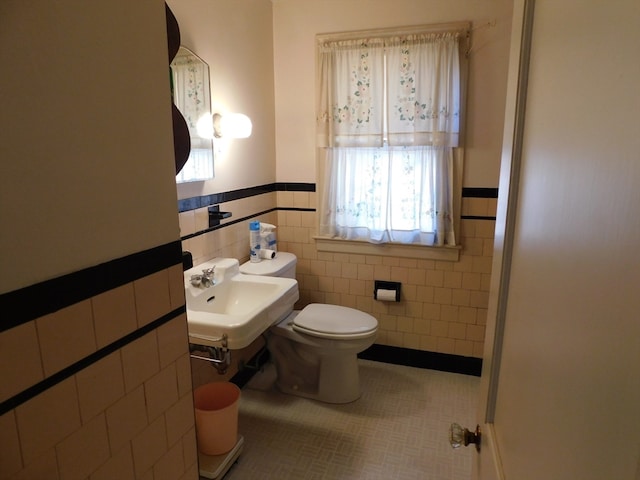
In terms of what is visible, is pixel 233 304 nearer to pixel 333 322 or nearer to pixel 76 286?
pixel 333 322

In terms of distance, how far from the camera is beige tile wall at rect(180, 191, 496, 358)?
8.60 feet

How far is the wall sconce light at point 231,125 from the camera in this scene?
2199 millimetres

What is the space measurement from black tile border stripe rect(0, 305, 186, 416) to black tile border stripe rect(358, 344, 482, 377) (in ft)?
7.31

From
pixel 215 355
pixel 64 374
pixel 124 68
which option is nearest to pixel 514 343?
pixel 64 374

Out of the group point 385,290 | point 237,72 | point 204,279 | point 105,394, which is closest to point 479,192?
point 385,290

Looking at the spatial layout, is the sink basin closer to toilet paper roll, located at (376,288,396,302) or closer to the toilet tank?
the toilet tank

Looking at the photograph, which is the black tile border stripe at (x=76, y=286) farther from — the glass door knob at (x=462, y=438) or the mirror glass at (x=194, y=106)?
the mirror glass at (x=194, y=106)

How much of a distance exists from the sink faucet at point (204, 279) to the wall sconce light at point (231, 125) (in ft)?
2.45

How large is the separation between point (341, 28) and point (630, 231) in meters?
2.64

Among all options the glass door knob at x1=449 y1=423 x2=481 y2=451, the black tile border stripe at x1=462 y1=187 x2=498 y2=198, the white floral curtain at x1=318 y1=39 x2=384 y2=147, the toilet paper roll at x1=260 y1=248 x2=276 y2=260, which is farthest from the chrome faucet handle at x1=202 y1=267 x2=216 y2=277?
the black tile border stripe at x1=462 y1=187 x2=498 y2=198

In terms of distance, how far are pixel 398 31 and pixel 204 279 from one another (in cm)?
188

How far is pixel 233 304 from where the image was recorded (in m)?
2.16

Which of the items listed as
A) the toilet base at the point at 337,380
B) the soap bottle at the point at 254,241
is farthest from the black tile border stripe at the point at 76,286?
the toilet base at the point at 337,380

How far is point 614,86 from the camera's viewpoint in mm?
383
